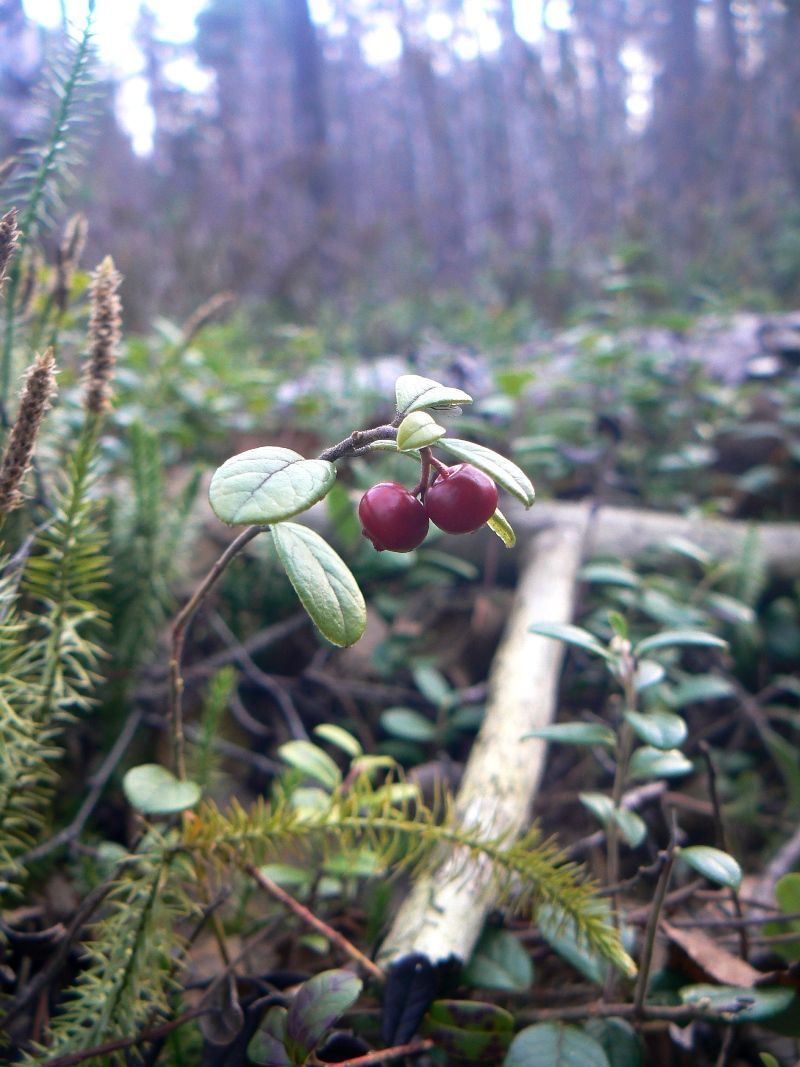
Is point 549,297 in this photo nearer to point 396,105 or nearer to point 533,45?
point 533,45

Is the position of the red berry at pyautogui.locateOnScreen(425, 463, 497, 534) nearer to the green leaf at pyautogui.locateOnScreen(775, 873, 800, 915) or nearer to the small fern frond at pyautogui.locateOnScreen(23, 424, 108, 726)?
the small fern frond at pyautogui.locateOnScreen(23, 424, 108, 726)

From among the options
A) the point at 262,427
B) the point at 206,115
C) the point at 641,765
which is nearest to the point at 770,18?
the point at 206,115

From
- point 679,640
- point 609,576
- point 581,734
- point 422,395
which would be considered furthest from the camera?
point 609,576

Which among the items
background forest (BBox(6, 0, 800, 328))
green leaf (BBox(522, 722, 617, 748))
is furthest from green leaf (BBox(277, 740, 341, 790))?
background forest (BBox(6, 0, 800, 328))

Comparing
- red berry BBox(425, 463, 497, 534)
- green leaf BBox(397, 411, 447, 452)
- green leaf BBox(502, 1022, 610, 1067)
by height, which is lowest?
green leaf BBox(502, 1022, 610, 1067)

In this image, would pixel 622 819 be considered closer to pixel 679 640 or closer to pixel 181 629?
pixel 679 640

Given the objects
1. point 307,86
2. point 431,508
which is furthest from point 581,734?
point 307,86
